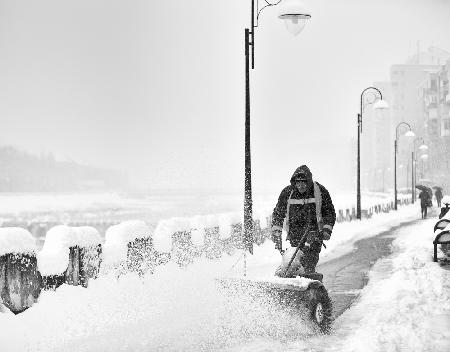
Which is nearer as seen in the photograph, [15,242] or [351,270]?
[15,242]

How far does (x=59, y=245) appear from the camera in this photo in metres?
8.96

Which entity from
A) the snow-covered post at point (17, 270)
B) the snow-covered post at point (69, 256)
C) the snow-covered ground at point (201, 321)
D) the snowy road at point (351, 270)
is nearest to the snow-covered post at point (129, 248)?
the snow-covered ground at point (201, 321)

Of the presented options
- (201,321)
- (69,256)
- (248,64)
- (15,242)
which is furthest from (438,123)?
(15,242)

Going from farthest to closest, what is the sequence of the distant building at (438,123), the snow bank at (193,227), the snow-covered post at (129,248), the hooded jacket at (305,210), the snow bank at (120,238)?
the distant building at (438,123)
the snow bank at (193,227)
the snow-covered post at (129,248)
the snow bank at (120,238)
the hooded jacket at (305,210)

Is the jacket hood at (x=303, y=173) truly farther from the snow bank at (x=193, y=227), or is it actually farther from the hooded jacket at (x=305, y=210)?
the snow bank at (x=193, y=227)

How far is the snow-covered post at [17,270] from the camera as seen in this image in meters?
7.57

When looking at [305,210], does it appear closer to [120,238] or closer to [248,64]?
[120,238]

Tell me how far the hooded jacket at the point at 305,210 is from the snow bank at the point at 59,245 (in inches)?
110

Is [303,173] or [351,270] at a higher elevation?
[303,173]

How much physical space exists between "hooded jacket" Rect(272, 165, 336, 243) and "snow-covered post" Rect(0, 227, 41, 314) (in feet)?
9.15

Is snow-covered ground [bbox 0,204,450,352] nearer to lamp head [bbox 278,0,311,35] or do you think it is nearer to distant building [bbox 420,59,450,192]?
lamp head [bbox 278,0,311,35]

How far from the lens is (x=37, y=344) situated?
7.04 meters

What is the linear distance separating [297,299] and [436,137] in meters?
109

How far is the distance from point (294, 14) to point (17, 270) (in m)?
9.69
